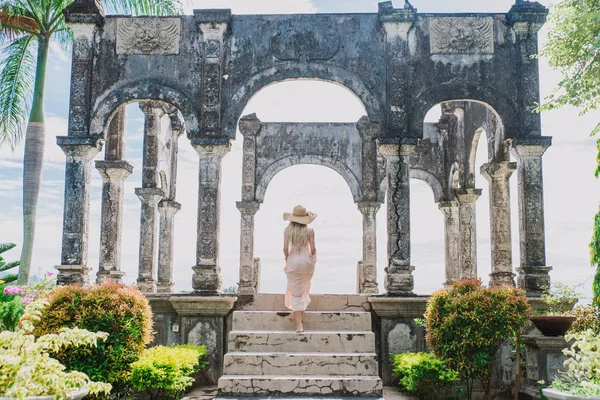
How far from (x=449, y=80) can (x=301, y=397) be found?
5854 millimetres

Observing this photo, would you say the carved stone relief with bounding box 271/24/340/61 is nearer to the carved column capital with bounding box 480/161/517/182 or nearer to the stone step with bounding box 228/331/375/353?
the carved column capital with bounding box 480/161/517/182

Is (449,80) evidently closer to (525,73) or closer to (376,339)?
(525,73)

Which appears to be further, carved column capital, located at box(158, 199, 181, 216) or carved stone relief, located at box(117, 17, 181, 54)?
carved column capital, located at box(158, 199, 181, 216)

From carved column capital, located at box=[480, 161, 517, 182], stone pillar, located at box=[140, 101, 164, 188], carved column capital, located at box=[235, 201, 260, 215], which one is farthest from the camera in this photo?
carved column capital, located at box=[235, 201, 260, 215]

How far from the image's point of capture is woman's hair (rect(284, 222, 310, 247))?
31.4 feet

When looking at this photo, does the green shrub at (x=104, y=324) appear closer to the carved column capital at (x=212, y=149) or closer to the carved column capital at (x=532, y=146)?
the carved column capital at (x=212, y=149)

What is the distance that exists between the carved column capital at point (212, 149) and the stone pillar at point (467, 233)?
23.4 feet

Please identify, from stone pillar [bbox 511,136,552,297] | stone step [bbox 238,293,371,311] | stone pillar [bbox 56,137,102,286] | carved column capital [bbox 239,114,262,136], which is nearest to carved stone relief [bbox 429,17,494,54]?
stone pillar [bbox 511,136,552,297]

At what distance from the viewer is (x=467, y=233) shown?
52.5ft

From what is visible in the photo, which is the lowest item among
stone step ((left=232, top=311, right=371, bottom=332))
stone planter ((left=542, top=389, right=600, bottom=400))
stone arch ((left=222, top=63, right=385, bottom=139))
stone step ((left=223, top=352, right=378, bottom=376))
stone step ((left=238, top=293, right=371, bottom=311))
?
stone step ((left=223, top=352, right=378, bottom=376))

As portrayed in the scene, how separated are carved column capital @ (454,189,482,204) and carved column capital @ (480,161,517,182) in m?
2.15

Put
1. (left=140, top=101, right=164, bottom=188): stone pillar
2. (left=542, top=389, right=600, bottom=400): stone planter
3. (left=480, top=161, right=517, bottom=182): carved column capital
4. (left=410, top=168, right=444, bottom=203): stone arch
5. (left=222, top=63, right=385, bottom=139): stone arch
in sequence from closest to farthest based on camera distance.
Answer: (left=542, top=389, right=600, bottom=400): stone planter → (left=222, top=63, right=385, bottom=139): stone arch → (left=480, top=161, right=517, bottom=182): carved column capital → (left=140, top=101, right=164, bottom=188): stone pillar → (left=410, top=168, right=444, bottom=203): stone arch

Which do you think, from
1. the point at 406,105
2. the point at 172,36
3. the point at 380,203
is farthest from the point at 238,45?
the point at 380,203

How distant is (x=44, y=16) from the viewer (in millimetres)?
15445
